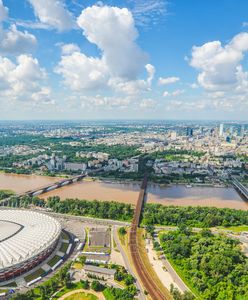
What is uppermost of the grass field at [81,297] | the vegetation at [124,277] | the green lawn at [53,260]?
the vegetation at [124,277]

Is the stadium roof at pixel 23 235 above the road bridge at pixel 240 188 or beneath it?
above

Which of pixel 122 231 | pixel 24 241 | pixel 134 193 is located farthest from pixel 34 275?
pixel 134 193

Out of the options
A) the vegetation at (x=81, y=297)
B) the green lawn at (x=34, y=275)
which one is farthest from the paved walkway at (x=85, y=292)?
the green lawn at (x=34, y=275)

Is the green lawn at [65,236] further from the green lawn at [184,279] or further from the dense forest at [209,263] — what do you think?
the green lawn at [184,279]

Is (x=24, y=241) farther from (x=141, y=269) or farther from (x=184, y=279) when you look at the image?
(x=184, y=279)

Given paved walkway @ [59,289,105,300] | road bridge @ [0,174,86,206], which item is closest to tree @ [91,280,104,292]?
paved walkway @ [59,289,105,300]

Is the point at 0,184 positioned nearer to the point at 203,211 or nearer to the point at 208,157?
the point at 203,211

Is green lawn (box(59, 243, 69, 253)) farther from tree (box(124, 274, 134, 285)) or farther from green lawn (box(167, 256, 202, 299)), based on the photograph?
green lawn (box(167, 256, 202, 299))

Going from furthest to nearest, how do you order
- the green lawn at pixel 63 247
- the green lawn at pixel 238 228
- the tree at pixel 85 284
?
the green lawn at pixel 238 228 → the green lawn at pixel 63 247 → the tree at pixel 85 284
